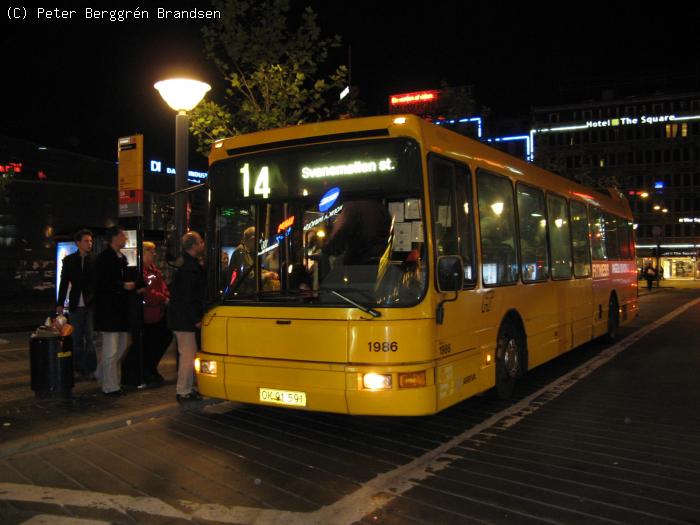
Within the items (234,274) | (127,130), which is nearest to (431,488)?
(234,274)

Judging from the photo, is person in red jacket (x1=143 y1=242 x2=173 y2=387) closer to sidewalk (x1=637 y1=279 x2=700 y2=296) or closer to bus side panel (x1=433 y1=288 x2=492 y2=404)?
bus side panel (x1=433 y1=288 x2=492 y2=404)

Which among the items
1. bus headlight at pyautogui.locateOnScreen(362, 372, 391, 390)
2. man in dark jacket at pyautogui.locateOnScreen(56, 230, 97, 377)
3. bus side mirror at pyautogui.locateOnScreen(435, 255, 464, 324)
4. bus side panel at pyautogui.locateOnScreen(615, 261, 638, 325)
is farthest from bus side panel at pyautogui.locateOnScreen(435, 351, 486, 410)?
bus side panel at pyautogui.locateOnScreen(615, 261, 638, 325)

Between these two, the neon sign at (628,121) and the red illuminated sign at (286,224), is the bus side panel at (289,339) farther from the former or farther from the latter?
the neon sign at (628,121)

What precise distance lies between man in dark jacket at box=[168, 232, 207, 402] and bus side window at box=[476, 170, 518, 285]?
127 inches

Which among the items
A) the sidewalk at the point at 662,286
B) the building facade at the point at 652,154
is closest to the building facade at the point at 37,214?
the sidewalk at the point at 662,286

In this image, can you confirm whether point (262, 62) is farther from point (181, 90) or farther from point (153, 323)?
point (153, 323)

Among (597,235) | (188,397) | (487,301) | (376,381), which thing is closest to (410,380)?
(376,381)

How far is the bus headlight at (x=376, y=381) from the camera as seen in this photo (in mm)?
5441

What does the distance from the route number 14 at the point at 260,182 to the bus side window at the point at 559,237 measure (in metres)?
4.71

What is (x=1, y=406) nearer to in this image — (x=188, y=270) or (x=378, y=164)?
(x=188, y=270)

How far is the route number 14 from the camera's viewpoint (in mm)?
6293

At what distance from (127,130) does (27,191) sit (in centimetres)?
935

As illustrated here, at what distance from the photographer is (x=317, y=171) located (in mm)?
6016

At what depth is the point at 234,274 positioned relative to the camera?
21.3ft
